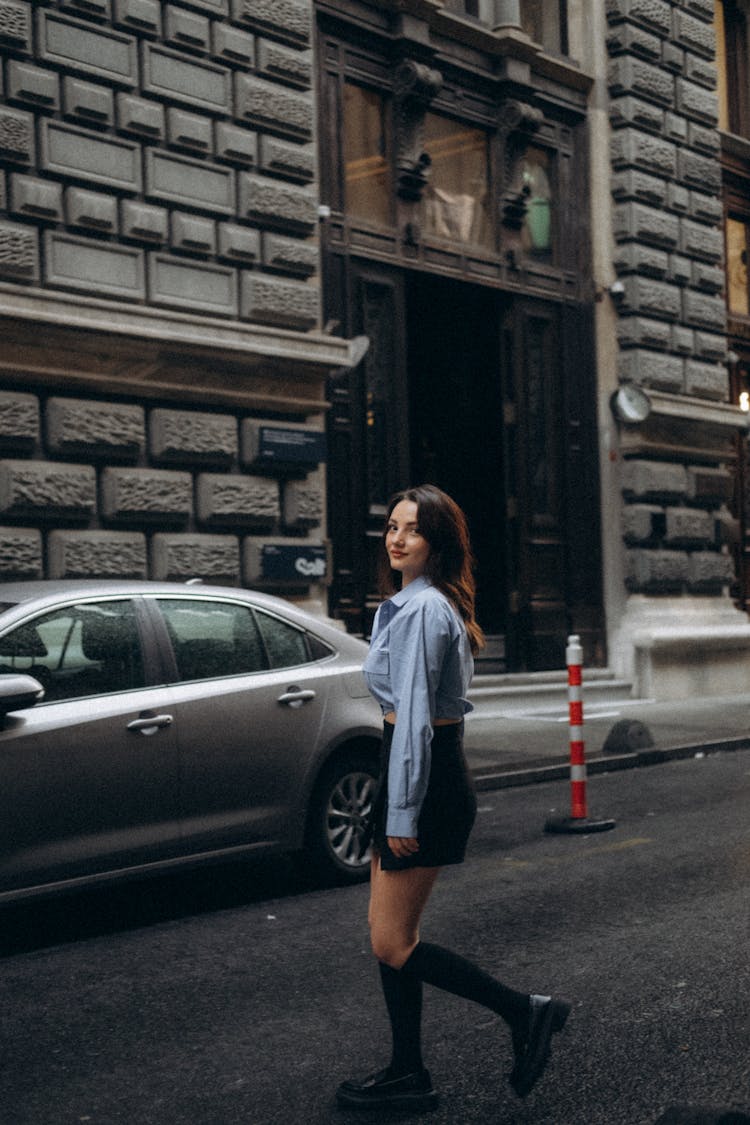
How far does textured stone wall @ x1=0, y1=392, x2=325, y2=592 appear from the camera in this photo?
1164cm

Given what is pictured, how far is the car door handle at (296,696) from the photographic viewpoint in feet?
23.6

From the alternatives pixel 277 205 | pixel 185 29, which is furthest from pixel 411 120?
pixel 185 29

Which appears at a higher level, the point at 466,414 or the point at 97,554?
the point at 466,414

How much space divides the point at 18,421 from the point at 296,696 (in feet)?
17.3

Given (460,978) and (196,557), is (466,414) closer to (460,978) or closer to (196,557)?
(196,557)

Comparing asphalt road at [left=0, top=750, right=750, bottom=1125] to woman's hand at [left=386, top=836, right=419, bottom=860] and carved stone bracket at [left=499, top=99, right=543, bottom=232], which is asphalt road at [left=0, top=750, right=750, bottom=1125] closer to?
woman's hand at [left=386, top=836, right=419, bottom=860]

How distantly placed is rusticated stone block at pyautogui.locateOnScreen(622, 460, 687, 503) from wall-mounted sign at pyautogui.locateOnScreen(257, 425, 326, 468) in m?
5.33

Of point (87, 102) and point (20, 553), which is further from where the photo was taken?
point (87, 102)

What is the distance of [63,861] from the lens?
6141mm

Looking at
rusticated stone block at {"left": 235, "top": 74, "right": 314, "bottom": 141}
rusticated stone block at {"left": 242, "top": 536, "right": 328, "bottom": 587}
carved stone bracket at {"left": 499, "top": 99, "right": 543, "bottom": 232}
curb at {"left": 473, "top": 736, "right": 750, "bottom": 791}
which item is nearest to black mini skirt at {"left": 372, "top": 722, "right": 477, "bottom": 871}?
curb at {"left": 473, "top": 736, "right": 750, "bottom": 791}

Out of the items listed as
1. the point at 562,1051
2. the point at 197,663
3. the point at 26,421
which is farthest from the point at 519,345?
the point at 562,1051

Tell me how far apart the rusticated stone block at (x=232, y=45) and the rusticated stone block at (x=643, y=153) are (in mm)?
6074

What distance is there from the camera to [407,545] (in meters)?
4.11

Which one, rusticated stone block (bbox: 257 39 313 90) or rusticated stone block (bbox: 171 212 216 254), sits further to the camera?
rusticated stone block (bbox: 257 39 313 90)
